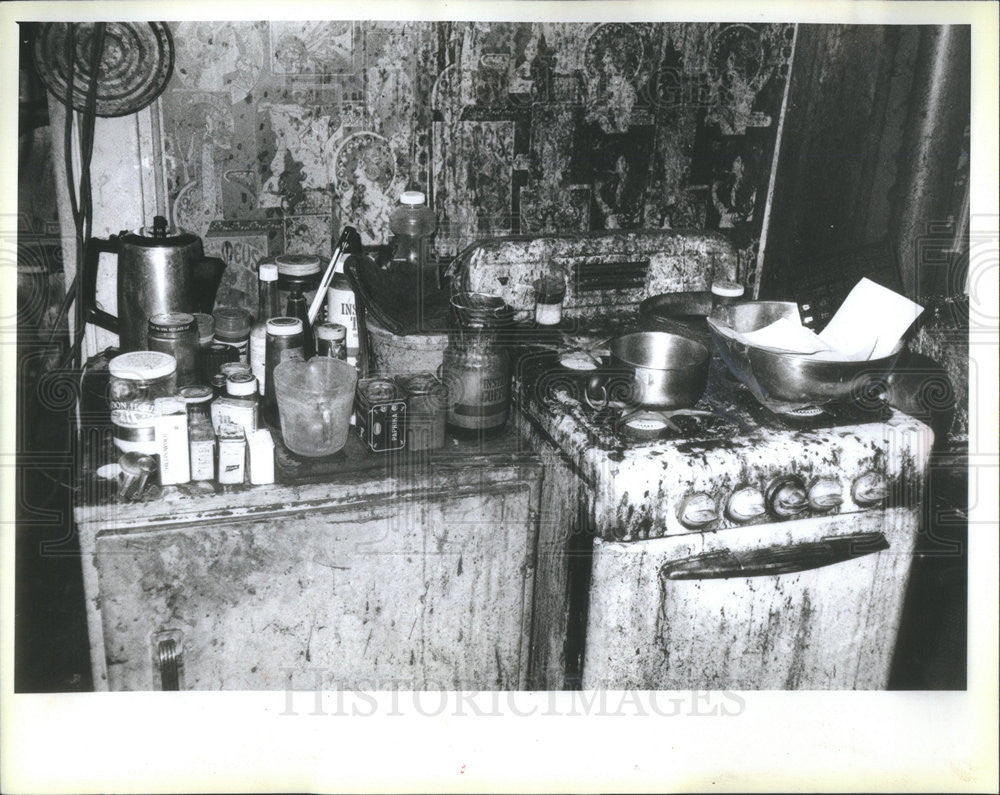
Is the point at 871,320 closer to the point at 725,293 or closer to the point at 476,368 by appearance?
the point at 725,293

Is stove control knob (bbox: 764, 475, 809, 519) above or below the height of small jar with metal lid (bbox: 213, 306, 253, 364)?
below

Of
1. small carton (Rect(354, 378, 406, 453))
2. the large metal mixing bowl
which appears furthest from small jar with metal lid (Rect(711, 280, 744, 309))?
small carton (Rect(354, 378, 406, 453))

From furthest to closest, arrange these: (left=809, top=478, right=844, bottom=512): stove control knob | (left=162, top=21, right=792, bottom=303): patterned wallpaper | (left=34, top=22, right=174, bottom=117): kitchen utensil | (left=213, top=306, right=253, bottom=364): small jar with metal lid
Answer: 1. (left=162, top=21, right=792, bottom=303): patterned wallpaper
2. (left=34, top=22, right=174, bottom=117): kitchen utensil
3. (left=213, top=306, right=253, bottom=364): small jar with metal lid
4. (left=809, top=478, right=844, bottom=512): stove control knob

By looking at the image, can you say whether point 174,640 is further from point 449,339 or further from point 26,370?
point 449,339

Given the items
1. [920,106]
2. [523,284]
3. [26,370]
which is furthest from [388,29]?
[920,106]

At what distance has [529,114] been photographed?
2352 mm

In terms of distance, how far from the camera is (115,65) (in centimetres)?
205

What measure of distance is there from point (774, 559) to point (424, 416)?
0.76 m

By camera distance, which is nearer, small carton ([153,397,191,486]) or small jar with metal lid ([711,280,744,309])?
small carton ([153,397,191,486])

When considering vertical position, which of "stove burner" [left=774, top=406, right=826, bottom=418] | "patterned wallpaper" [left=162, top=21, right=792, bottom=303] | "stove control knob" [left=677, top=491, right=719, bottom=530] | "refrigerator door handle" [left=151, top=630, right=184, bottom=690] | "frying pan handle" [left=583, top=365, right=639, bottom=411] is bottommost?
"refrigerator door handle" [left=151, top=630, right=184, bottom=690]

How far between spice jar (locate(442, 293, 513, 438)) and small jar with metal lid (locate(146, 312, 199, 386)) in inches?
20.5

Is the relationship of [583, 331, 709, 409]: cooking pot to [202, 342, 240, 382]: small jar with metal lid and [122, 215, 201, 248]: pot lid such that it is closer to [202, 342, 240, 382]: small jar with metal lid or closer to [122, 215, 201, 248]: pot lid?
[202, 342, 240, 382]: small jar with metal lid

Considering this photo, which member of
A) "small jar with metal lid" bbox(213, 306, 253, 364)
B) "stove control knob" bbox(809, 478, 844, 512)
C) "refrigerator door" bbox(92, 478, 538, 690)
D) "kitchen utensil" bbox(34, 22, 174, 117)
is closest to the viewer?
"refrigerator door" bbox(92, 478, 538, 690)

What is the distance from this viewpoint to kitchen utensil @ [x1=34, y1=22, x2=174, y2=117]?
1.99 m
